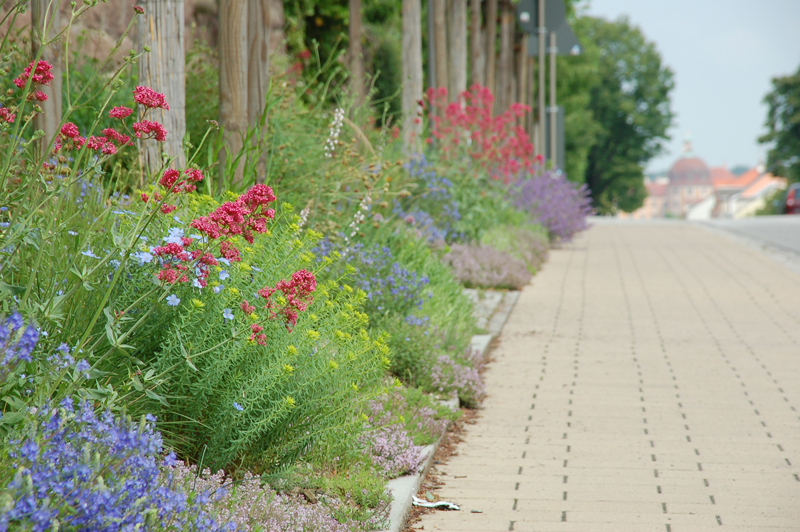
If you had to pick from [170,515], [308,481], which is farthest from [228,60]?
[170,515]

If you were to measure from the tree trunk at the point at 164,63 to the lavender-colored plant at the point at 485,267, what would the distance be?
4.38m

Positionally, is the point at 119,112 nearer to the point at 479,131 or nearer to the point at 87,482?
the point at 87,482

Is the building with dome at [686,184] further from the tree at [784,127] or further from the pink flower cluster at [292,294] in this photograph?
the pink flower cluster at [292,294]

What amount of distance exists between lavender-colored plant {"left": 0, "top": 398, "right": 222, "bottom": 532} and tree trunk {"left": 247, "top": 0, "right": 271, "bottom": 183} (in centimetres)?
378

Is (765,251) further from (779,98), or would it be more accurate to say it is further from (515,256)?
(779,98)

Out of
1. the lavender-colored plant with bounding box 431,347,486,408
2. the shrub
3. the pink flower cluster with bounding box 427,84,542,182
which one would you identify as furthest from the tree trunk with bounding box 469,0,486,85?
the lavender-colored plant with bounding box 431,347,486,408

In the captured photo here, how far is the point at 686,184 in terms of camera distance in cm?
18088

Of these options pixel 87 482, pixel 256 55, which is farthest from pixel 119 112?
pixel 256 55

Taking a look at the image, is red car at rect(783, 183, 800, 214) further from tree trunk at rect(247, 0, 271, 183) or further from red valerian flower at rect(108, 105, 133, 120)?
red valerian flower at rect(108, 105, 133, 120)

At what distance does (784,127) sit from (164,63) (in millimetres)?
53386

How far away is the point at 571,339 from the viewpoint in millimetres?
7168

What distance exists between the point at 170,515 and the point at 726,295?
873 cm

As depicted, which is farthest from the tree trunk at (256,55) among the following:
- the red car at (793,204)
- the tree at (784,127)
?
the tree at (784,127)

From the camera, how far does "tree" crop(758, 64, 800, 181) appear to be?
51.3 metres
